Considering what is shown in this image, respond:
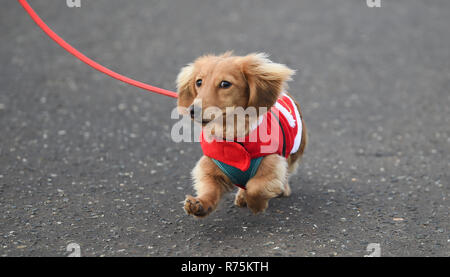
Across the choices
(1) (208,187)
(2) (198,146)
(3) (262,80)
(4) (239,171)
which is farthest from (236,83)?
(2) (198,146)

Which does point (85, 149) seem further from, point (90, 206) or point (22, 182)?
point (90, 206)

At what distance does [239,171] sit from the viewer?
352cm

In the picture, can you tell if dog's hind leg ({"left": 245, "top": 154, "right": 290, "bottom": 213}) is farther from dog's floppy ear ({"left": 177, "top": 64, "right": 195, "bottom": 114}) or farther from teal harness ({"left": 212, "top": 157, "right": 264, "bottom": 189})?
dog's floppy ear ({"left": 177, "top": 64, "right": 195, "bottom": 114})

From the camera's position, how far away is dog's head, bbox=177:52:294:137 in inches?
128

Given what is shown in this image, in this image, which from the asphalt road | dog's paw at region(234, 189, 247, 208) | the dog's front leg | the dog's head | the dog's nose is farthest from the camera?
dog's paw at region(234, 189, 247, 208)

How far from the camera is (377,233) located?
370 cm

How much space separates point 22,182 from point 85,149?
0.90 m

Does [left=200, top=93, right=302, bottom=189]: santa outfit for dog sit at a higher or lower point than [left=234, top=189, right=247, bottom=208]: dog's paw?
higher

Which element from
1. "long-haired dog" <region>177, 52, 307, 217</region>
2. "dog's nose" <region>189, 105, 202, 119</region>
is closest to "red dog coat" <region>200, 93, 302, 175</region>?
"long-haired dog" <region>177, 52, 307, 217</region>

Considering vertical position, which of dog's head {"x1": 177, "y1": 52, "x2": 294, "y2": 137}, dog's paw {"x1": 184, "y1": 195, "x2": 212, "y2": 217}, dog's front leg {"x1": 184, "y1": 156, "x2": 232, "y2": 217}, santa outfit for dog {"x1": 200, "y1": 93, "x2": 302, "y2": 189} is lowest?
dog's paw {"x1": 184, "y1": 195, "x2": 212, "y2": 217}

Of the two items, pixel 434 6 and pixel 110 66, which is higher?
pixel 434 6

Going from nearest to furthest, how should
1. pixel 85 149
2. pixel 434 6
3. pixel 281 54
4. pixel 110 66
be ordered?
pixel 85 149 < pixel 110 66 < pixel 281 54 < pixel 434 6

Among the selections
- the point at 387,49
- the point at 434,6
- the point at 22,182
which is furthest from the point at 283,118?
the point at 434,6

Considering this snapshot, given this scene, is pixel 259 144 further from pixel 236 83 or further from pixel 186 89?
pixel 186 89
